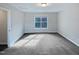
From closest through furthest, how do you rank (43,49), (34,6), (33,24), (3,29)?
1. (43,49)
2. (3,29)
3. (34,6)
4. (33,24)

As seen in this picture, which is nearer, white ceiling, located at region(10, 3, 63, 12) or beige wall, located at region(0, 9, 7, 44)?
white ceiling, located at region(10, 3, 63, 12)

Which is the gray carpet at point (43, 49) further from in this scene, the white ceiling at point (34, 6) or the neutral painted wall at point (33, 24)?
the neutral painted wall at point (33, 24)

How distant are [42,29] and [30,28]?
1.04 metres

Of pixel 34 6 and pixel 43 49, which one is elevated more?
pixel 34 6

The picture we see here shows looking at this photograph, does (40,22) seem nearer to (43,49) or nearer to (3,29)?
(3,29)

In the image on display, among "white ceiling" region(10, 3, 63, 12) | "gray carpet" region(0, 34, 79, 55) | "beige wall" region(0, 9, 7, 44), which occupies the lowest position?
"gray carpet" region(0, 34, 79, 55)

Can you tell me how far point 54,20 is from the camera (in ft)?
39.7

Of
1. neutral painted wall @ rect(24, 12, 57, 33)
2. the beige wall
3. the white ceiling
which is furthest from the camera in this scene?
neutral painted wall @ rect(24, 12, 57, 33)

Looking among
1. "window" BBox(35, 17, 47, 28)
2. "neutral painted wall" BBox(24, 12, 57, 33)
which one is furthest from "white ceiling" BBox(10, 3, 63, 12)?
"window" BBox(35, 17, 47, 28)

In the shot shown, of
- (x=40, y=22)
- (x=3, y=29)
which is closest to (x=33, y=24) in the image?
(x=40, y=22)

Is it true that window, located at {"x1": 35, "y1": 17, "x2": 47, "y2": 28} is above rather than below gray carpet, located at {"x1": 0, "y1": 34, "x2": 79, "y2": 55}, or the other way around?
above

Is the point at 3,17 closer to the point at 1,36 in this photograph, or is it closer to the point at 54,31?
the point at 1,36

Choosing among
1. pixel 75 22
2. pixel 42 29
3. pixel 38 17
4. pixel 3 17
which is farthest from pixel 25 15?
pixel 75 22

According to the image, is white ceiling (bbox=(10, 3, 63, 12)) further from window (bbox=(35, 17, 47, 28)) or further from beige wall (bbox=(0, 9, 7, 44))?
window (bbox=(35, 17, 47, 28))
